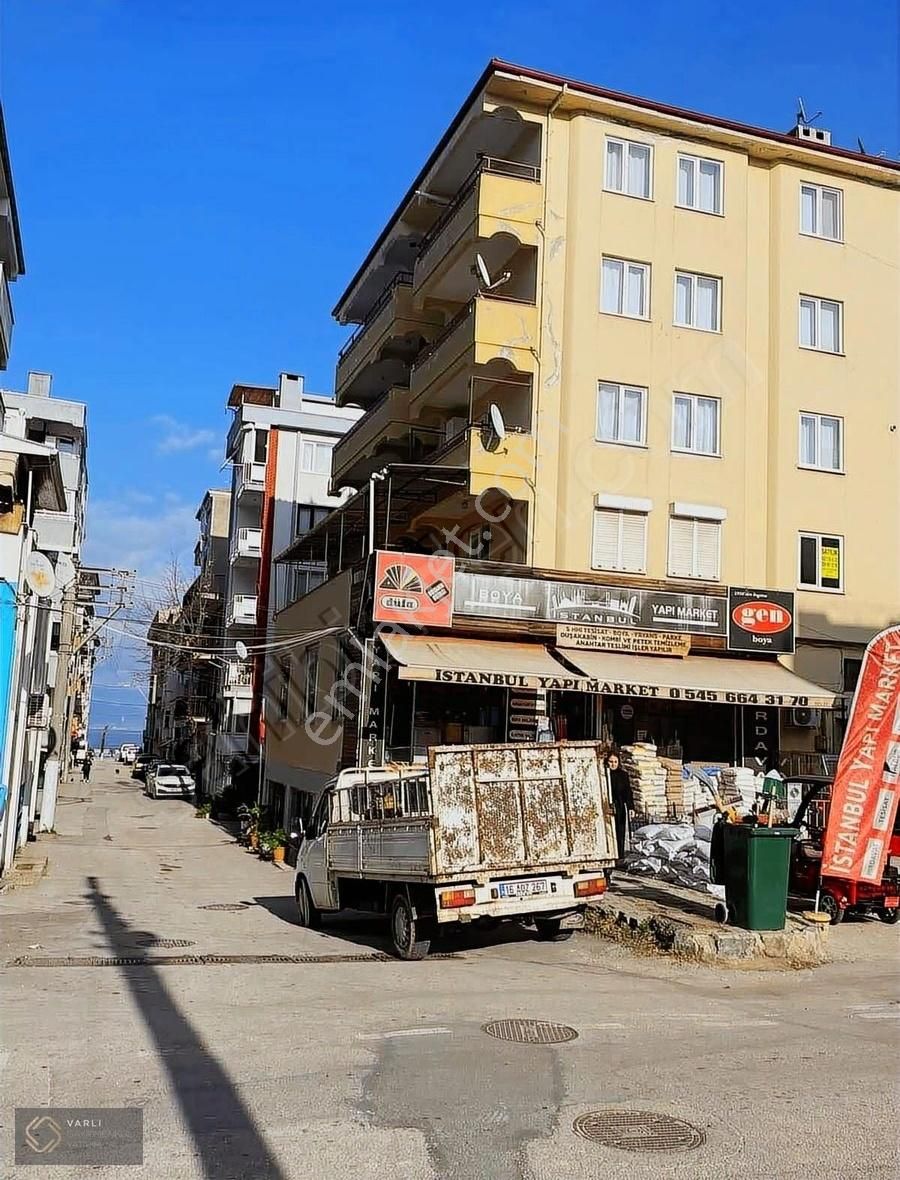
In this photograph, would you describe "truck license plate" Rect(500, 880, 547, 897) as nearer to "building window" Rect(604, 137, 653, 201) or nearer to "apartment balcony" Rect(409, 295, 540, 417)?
"apartment balcony" Rect(409, 295, 540, 417)

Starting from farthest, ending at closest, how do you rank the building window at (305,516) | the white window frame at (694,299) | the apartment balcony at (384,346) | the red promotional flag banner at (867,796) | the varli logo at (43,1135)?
the building window at (305,516), the apartment balcony at (384,346), the white window frame at (694,299), the red promotional flag banner at (867,796), the varli logo at (43,1135)

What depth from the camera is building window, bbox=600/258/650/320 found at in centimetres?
2602

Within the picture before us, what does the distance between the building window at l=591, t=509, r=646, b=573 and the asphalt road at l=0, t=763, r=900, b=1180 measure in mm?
11749

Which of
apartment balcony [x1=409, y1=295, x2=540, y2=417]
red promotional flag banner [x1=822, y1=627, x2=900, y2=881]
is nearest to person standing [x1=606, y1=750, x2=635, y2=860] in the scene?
red promotional flag banner [x1=822, y1=627, x2=900, y2=881]

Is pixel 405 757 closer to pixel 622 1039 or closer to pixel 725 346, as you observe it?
pixel 725 346

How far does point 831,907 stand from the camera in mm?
14648

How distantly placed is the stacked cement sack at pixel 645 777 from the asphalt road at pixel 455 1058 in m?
8.50

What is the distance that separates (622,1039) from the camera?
28.6ft

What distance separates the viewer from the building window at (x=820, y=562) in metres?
26.8

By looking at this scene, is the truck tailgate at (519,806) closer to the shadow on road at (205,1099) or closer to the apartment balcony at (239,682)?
the shadow on road at (205,1099)

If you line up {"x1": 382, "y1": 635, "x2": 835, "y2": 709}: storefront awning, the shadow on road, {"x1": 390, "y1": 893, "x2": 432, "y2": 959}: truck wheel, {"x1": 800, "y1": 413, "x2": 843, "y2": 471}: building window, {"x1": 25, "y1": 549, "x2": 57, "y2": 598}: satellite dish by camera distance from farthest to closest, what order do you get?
{"x1": 800, "y1": 413, "x2": 843, "y2": 471}: building window < {"x1": 25, "y1": 549, "x2": 57, "y2": 598}: satellite dish < {"x1": 382, "y1": 635, "x2": 835, "y2": 709}: storefront awning < {"x1": 390, "y1": 893, "x2": 432, "y2": 959}: truck wheel < the shadow on road

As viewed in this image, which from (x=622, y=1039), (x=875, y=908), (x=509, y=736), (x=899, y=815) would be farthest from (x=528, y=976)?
(x=509, y=736)

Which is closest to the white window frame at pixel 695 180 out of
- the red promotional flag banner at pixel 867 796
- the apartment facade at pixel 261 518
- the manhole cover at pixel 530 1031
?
the red promotional flag banner at pixel 867 796

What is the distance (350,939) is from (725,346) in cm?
1757
